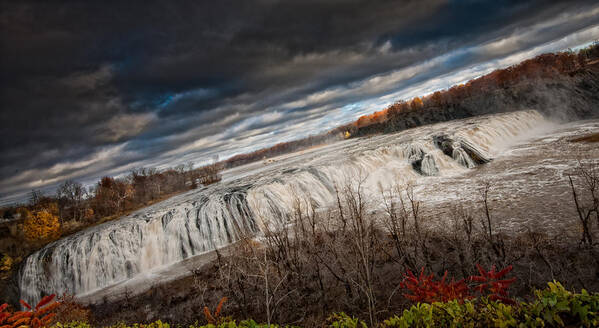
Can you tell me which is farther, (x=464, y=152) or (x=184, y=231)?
(x=464, y=152)

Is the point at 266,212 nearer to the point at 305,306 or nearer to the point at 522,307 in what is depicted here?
the point at 305,306

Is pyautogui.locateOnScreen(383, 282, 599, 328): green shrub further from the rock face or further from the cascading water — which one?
the rock face

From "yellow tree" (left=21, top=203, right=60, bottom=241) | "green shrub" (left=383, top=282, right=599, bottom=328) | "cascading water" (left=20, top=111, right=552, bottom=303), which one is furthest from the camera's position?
"yellow tree" (left=21, top=203, right=60, bottom=241)

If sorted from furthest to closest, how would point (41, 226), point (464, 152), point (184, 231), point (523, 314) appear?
point (41, 226)
point (464, 152)
point (184, 231)
point (523, 314)

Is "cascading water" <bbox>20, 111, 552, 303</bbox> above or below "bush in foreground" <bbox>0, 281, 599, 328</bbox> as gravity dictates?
below

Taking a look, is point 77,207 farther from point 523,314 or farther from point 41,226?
point 523,314

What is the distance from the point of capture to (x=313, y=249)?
32.0ft

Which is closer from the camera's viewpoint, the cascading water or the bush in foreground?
the bush in foreground

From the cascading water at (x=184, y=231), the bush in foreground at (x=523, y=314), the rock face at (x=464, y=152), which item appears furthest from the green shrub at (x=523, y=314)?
the rock face at (x=464, y=152)

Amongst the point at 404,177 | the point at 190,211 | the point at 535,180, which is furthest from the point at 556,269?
the point at 190,211

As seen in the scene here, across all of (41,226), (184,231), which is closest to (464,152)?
(184,231)

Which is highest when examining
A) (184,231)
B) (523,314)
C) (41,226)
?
(41,226)

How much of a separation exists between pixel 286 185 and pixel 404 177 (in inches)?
415

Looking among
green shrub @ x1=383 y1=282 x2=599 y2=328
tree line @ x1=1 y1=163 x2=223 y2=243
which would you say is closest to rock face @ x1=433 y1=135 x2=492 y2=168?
green shrub @ x1=383 y1=282 x2=599 y2=328
